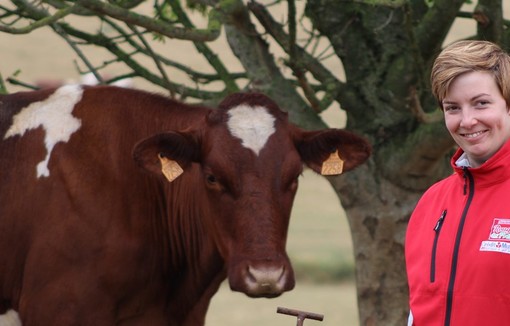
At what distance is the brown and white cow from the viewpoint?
6309mm

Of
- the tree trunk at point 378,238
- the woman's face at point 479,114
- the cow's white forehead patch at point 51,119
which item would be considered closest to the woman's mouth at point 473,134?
the woman's face at point 479,114

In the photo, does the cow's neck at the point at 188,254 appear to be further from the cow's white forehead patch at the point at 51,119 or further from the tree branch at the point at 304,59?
the tree branch at the point at 304,59

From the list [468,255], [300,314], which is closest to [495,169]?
[468,255]

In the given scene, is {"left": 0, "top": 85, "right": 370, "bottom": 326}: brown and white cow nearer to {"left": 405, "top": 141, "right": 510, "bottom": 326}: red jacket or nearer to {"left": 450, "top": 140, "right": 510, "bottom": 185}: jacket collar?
{"left": 405, "top": 141, "right": 510, "bottom": 326}: red jacket

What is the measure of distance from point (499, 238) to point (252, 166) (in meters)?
2.71

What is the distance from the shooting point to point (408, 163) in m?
7.54

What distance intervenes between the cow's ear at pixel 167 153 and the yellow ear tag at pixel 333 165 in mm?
760

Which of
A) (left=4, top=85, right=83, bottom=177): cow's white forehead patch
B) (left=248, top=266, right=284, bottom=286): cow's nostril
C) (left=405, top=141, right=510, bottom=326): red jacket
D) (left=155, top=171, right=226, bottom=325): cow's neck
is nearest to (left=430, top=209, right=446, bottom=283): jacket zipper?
(left=405, top=141, right=510, bottom=326): red jacket

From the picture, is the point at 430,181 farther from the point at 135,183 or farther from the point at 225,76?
the point at 135,183

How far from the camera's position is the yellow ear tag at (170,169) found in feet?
21.2

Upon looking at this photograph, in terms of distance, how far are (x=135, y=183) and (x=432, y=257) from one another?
3.10 metres

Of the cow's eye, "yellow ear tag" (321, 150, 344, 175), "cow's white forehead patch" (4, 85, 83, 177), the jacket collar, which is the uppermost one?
the jacket collar

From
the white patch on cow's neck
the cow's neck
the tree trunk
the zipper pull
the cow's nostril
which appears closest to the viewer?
the zipper pull

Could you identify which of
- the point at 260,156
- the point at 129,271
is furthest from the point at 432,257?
the point at 129,271
